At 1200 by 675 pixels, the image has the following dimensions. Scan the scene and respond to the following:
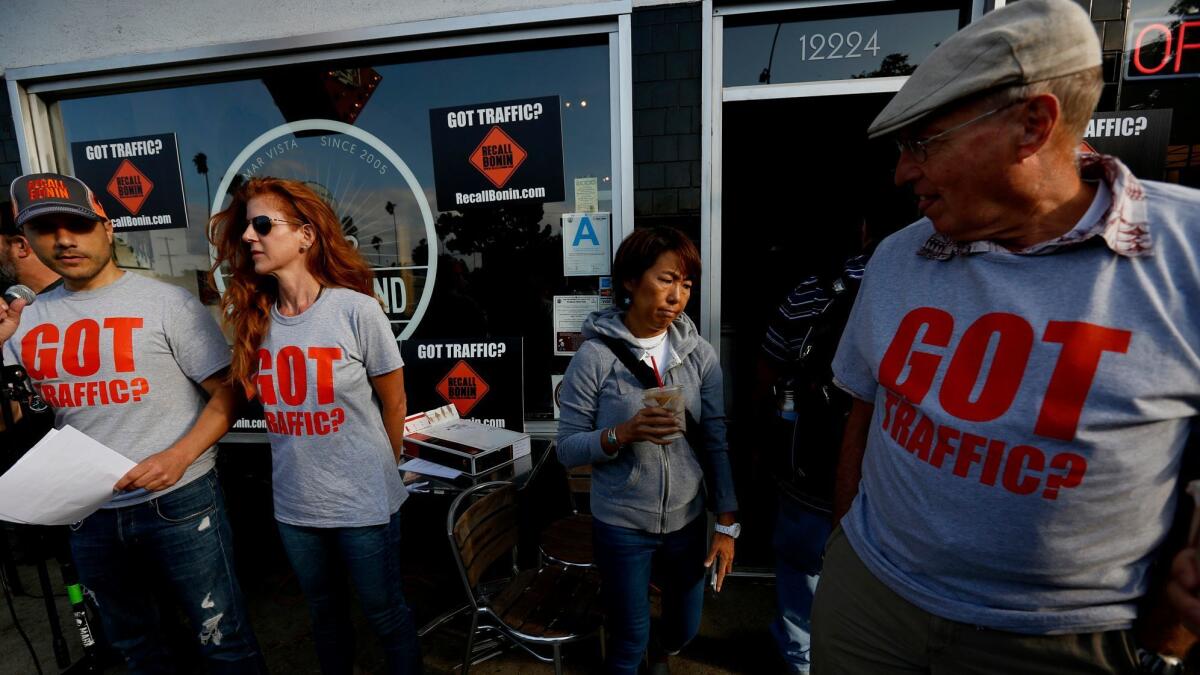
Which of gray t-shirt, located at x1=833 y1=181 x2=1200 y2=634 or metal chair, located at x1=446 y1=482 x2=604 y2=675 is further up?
gray t-shirt, located at x1=833 y1=181 x2=1200 y2=634

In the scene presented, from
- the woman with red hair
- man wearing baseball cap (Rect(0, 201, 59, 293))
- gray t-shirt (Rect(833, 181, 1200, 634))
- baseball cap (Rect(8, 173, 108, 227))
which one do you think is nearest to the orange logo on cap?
baseball cap (Rect(8, 173, 108, 227))

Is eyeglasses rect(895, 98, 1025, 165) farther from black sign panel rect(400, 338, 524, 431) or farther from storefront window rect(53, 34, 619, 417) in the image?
black sign panel rect(400, 338, 524, 431)

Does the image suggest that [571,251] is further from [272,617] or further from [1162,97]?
[1162,97]

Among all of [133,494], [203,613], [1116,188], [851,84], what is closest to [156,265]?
[133,494]

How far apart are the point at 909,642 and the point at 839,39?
283 cm

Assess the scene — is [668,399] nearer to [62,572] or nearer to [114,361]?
[114,361]

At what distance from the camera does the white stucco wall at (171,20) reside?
2955 mm

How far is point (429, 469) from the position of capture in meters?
2.46

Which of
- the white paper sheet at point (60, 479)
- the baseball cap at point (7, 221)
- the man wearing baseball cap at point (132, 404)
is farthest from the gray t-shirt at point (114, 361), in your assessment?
the baseball cap at point (7, 221)

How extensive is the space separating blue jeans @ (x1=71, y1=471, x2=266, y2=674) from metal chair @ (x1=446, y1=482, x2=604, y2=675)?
873mm

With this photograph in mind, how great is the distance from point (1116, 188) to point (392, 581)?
2.33 m

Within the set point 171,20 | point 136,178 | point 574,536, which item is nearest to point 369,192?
point 171,20

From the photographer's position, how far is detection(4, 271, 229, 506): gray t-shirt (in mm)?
1821

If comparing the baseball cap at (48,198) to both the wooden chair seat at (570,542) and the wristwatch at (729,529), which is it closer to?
the wooden chair seat at (570,542)
